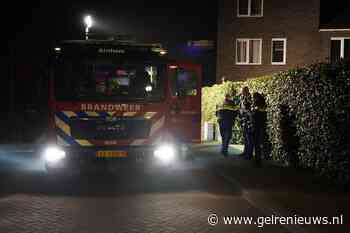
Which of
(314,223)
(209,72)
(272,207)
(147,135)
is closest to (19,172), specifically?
(147,135)

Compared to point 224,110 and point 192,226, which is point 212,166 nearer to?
point 224,110

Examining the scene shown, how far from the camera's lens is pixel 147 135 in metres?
11.6

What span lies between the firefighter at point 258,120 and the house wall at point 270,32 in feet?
71.8

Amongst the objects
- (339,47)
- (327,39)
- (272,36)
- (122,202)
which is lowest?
(122,202)

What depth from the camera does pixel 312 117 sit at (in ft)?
38.3

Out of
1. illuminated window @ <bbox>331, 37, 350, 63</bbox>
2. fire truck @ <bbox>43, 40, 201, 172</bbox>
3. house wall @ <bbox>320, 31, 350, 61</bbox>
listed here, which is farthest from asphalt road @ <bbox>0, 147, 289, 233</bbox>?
illuminated window @ <bbox>331, 37, 350, 63</bbox>

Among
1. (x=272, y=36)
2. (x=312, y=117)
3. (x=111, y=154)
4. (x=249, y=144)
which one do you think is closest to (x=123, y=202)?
(x=111, y=154)

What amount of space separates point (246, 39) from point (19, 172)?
2521 centimetres

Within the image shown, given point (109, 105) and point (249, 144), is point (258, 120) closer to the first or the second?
point (249, 144)

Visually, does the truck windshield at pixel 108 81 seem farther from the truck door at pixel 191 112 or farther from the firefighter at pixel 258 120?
the firefighter at pixel 258 120

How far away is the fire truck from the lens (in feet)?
36.6

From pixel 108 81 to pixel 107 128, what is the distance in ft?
3.25

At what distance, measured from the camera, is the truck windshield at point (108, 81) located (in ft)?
36.6

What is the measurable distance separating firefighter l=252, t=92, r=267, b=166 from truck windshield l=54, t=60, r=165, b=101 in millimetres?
3128
